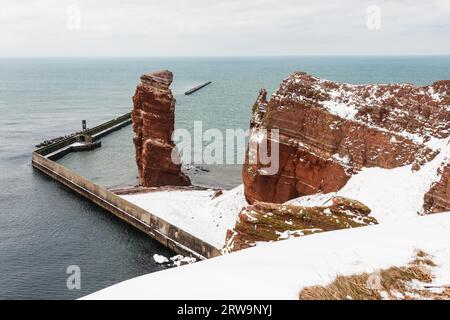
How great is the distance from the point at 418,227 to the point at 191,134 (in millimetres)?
72903

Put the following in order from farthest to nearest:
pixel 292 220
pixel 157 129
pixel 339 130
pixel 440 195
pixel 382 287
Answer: pixel 157 129, pixel 339 130, pixel 440 195, pixel 292 220, pixel 382 287

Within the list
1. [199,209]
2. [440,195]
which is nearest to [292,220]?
[440,195]

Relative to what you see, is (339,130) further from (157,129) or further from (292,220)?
(157,129)

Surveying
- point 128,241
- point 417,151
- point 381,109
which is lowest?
point 128,241

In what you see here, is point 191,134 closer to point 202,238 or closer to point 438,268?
point 202,238

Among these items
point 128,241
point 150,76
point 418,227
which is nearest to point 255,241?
point 418,227

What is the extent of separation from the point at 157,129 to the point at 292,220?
1145 inches

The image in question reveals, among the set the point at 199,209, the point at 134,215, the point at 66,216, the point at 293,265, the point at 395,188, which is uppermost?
the point at 293,265

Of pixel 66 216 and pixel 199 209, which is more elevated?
pixel 199 209

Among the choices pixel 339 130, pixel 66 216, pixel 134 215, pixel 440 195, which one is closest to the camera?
pixel 440 195

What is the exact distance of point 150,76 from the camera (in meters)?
48.0

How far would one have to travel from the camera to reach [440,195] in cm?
2466

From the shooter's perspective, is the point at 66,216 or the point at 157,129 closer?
the point at 66,216

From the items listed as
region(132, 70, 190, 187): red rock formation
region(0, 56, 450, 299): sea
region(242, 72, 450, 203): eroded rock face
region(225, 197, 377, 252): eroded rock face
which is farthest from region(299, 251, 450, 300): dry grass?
region(132, 70, 190, 187): red rock formation
